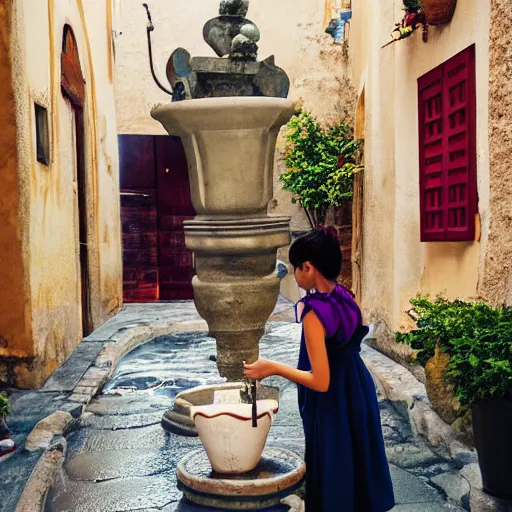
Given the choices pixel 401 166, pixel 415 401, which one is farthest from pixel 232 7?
pixel 415 401

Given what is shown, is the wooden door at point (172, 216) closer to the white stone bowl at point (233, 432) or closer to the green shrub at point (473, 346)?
the green shrub at point (473, 346)

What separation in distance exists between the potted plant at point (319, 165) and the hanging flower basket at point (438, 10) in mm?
4314

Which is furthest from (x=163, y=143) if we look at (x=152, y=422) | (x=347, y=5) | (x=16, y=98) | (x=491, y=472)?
(x=491, y=472)

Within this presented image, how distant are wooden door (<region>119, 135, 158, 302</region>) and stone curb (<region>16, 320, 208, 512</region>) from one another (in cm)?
369

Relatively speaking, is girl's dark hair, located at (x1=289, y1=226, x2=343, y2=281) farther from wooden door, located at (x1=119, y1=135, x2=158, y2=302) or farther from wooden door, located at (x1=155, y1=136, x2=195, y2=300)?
wooden door, located at (x1=119, y1=135, x2=158, y2=302)

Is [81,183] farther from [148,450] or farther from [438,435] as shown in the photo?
[438,435]

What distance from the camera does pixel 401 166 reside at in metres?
7.04

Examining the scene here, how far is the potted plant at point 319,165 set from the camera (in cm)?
1036

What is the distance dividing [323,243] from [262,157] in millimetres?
2134

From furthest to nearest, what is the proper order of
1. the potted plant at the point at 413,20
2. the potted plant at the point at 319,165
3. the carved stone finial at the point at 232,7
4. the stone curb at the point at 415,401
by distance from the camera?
the potted plant at the point at 319,165 → the potted plant at the point at 413,20 → the carved stone finial at the point at 232,7 → the stone curb at the point at 415,401

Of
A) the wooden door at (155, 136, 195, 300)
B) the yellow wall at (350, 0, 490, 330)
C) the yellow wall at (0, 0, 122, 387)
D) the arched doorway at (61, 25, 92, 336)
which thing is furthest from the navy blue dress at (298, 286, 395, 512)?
the wooden door at (155, 136, 195, 300)

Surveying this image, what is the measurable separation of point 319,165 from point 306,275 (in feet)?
25.3

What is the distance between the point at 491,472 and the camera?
331cm

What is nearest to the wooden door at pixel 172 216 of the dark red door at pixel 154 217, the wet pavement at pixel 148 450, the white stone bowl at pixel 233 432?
the dark red door at pixel 154 217
